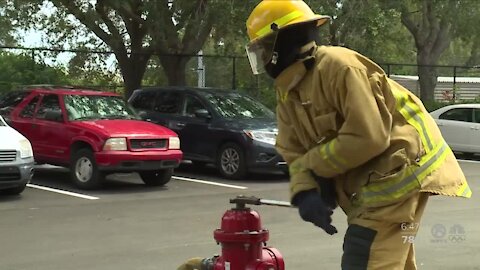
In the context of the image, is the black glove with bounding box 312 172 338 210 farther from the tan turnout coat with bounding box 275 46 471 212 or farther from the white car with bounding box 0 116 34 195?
the white car with bounding box 0 116 34 195

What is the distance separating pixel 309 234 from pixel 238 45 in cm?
1480

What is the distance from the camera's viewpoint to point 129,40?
20.8m

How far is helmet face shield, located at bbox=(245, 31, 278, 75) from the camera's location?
282cm

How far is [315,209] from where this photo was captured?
269 centimetres

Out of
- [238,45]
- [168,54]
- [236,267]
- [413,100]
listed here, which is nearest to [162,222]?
[236,267]

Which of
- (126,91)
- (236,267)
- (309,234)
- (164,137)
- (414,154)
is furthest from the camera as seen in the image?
(126,91)

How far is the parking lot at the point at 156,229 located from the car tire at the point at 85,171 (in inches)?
6.3

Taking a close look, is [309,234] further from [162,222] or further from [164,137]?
[164,137]

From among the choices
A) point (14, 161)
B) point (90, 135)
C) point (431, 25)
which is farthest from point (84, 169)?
point (431, 25)

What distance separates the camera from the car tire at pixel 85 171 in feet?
35.7

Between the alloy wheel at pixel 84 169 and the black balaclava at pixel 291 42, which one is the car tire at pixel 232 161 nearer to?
the alloy wheel at pixel 84 169

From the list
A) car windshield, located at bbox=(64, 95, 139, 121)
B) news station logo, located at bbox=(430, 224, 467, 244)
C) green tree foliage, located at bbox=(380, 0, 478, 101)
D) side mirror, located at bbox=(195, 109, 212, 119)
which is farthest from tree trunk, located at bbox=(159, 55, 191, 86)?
news station logo, located at bbox=(430, 224, 467, 244)

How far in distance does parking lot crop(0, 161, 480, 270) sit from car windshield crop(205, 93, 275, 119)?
1.99 meters

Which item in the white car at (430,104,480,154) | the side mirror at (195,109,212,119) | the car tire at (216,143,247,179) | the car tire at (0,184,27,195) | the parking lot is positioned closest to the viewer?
the parking lot
